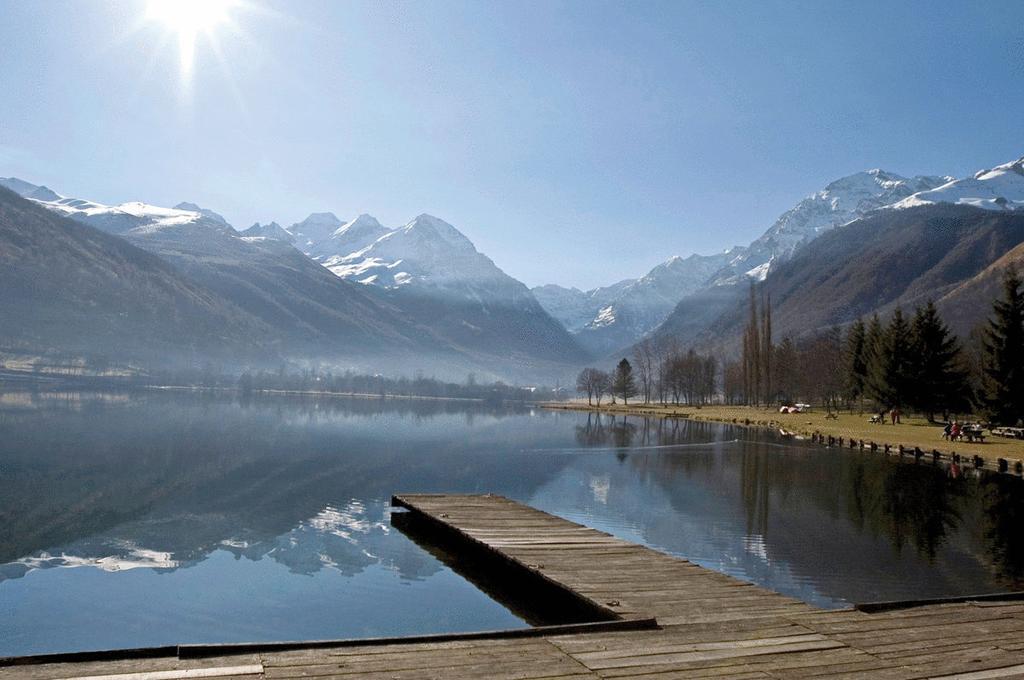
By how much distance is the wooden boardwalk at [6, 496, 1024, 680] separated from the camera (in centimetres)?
1324

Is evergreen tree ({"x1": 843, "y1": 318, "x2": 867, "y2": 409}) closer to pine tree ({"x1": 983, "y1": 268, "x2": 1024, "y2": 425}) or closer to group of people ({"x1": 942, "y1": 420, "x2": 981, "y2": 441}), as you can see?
pine tree ({"x1": 983, "y1": 268, "x2": 1024, "y2": 425})

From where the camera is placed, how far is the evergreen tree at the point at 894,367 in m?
112

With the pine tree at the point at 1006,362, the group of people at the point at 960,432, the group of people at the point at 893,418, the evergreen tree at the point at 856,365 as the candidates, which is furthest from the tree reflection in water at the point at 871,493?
the evergreen tree at the point at 856,365

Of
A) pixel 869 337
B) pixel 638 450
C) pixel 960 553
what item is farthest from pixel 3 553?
pixel 869 337

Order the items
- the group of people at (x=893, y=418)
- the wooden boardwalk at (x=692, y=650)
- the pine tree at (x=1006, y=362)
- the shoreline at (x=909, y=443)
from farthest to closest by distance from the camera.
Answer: the group of people at (x=893, y=418), the pine tree at (x=1006, y=362), the shoreline at (x=909, y=443), the wooden boardwalk at (x=692, y=650)

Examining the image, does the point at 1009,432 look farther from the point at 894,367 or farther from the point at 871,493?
the point at 871,493

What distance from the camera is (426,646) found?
14.9 metres

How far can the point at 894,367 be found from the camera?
374 ft

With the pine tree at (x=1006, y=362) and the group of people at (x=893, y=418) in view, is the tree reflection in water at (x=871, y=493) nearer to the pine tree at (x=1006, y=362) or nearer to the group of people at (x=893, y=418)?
the pine tree at (x=1006, y=362)

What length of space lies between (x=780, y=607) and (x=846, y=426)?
101877 millimetres

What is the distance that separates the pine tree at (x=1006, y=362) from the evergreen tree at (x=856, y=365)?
4338cm

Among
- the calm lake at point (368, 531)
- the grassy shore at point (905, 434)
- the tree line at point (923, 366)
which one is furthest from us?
the tree line at point (923, 366)

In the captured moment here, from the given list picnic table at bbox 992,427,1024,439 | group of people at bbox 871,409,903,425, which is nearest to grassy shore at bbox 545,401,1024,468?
picnic table at bbox 992,427,1024,439

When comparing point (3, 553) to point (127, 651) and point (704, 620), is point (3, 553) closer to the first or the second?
point (127, 651)
